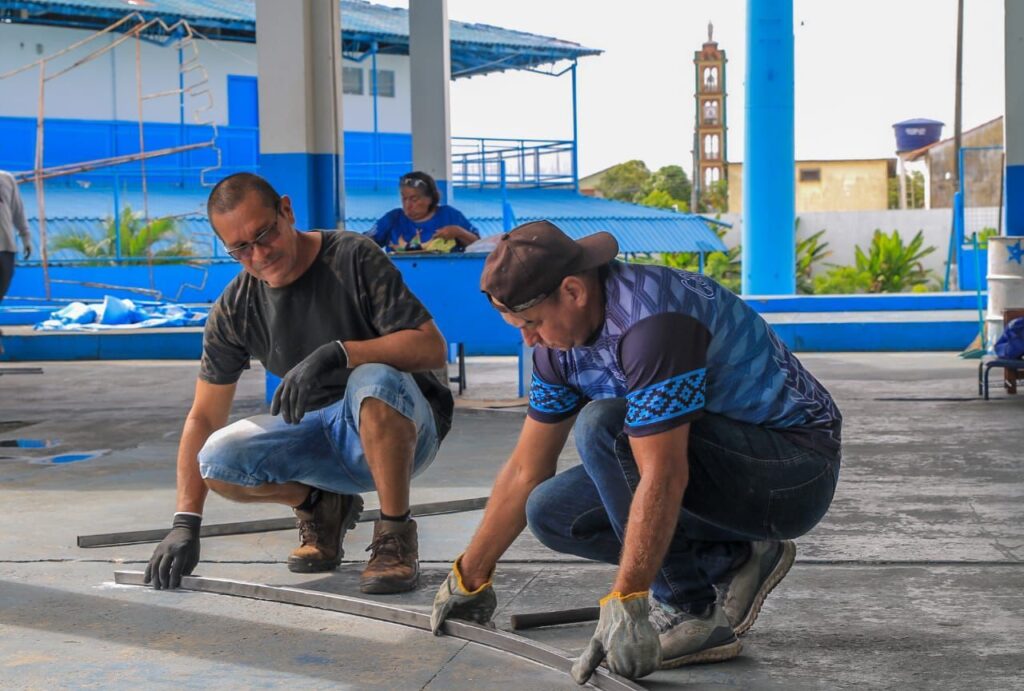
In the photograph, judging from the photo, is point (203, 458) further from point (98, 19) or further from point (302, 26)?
point (98, 19)

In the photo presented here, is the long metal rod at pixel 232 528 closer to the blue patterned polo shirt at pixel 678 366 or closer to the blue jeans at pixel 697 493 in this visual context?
the blue jeans at pixel 697 493

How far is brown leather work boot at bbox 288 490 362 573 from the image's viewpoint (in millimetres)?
4324

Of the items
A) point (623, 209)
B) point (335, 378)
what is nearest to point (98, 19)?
point (623, 209)

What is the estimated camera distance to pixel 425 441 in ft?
13.7

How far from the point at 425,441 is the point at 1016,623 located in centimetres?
177

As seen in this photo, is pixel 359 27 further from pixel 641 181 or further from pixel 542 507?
pixel 641 181

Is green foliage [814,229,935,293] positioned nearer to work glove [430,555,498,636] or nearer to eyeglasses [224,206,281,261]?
eyeglasses [224,206,281,261]

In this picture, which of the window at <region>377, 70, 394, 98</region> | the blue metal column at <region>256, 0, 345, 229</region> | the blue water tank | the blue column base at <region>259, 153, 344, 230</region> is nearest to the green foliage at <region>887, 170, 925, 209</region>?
the blue water tank

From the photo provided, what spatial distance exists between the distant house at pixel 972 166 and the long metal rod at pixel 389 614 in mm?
→ 16595

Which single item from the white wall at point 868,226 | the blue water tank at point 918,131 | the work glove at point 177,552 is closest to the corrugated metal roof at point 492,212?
the white wall at point 868,226

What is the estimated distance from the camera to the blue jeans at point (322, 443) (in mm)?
3967

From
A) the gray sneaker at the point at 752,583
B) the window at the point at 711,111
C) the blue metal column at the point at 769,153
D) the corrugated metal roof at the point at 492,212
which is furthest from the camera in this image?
the window at the point at 711,111

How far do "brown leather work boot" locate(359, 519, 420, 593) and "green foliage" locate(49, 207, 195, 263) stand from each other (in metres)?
15.6

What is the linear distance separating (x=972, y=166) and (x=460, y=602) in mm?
19539
